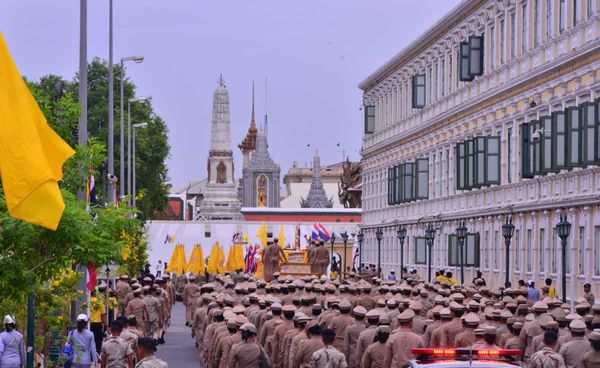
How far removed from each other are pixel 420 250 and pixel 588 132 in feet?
94.8

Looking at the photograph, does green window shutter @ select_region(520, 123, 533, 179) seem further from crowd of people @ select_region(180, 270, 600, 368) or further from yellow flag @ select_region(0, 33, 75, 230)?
yellow flag @ select_region(0, 33, 75, 230)

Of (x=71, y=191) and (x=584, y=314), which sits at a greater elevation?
(x=71, y=191)

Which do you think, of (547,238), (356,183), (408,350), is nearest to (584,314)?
(408,350)

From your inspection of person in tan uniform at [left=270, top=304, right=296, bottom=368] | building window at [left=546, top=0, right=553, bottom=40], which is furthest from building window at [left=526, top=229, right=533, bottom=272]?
person in tan uniform at [left=270, top=304, right=296, bottom=368]

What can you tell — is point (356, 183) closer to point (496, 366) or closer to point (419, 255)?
point (419, 255)

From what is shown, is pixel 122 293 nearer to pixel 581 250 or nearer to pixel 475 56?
pixel 581 250

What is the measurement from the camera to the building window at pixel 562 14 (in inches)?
1922

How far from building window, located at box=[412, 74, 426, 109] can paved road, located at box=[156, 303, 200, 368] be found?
21.1m

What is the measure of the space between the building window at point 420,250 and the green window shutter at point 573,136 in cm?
2548

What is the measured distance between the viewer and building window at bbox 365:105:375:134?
91188 millimetres

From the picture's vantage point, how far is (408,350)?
21.4 meters

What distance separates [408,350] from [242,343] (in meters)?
2.07

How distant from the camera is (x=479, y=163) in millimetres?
58875

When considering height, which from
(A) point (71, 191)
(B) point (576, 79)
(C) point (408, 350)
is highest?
(B) point (576, 79)
